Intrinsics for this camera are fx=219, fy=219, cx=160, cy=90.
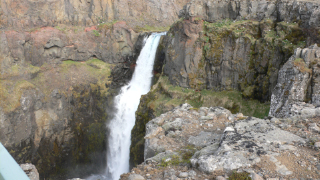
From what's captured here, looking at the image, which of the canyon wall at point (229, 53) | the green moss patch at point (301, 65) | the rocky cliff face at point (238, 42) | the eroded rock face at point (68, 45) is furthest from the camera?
the eroded rock face at point (68, 45)

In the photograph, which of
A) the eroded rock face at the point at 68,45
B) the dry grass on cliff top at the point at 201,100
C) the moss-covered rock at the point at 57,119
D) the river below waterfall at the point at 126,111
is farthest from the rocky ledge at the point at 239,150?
the eroded rock face at the point at 68,45

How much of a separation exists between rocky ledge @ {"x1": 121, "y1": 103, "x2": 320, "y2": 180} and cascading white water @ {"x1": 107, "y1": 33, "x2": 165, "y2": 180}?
547 inches

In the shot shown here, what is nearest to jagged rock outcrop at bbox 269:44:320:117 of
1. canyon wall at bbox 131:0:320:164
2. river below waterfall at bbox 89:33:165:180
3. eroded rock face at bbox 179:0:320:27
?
canyon wall at bbox 131:0:320:164

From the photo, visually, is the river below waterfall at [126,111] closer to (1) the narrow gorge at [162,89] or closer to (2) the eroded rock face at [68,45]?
(1) the narrow gorge at [162,89]

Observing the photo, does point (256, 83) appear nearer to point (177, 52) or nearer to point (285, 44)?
point (285, 44)

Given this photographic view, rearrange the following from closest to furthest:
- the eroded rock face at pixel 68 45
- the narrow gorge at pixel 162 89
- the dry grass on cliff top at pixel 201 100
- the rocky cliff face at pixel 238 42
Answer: the narrow gorge at pixel 162 89
the rocky cliff face at pixel 238 42
the dry grass on cliff top at pixel 201 100
the eroded rock face at pixel 68 45

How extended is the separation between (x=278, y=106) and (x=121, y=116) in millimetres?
16635

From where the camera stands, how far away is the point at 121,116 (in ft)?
78.0

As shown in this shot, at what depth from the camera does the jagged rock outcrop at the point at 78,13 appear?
85.4ft

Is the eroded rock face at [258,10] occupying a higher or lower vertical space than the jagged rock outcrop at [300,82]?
higher

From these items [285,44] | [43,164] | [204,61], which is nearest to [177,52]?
[204,61]

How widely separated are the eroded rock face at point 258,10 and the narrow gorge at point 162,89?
83 millimetres

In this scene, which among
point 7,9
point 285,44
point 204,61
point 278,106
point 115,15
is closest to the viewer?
point 278,106

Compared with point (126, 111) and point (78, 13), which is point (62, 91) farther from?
point (78, 13)
